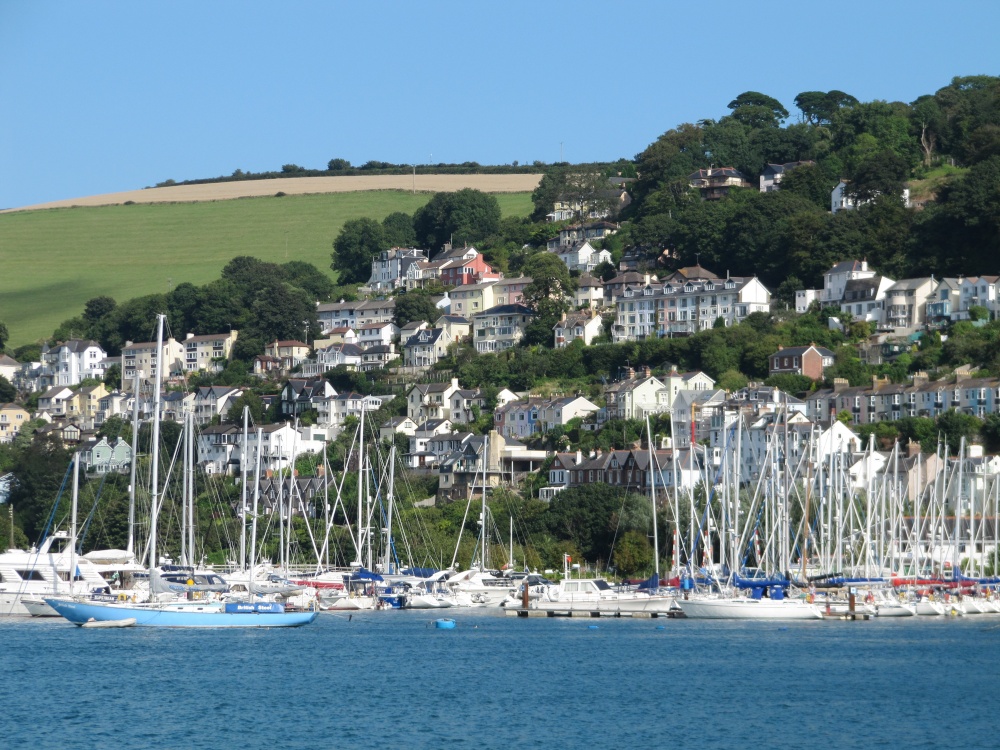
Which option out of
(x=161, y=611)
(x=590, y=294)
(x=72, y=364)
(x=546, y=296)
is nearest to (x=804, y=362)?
(x=590, y=294)

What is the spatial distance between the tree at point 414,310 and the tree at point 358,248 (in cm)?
2222

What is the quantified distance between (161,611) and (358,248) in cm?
12080

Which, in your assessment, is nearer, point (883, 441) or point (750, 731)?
point (750, 731)

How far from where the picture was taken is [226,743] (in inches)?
1695

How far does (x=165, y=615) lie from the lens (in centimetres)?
6769

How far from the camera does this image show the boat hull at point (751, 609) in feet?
243

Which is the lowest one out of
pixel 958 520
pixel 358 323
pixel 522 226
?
pixel 958 520

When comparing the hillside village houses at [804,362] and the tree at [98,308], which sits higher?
the tree at [98,308]

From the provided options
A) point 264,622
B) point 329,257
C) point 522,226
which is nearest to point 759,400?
point 264,622

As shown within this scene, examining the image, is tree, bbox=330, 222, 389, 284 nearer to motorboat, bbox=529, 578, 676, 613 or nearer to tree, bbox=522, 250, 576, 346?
tree, bbox=522, 250, 576, 346

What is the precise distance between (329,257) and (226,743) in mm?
157766

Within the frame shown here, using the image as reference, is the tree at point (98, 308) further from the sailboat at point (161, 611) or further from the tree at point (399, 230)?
the sailboat at point (161, 611)

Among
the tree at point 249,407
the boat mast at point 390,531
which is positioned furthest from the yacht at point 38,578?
the tree at point 249,407

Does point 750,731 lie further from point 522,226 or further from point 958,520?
point 522,226
